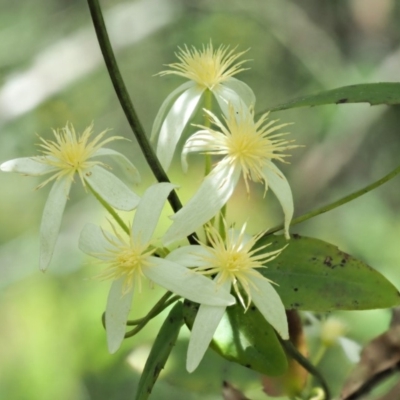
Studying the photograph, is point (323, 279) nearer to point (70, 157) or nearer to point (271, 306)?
point (271, 306)

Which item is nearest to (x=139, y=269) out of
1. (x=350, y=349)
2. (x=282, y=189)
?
(x=282, y=189)

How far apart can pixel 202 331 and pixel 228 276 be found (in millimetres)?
48

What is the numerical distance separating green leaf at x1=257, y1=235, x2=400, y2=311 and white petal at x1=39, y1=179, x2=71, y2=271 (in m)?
0.15

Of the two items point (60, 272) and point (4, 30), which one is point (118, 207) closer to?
point (60, 272)

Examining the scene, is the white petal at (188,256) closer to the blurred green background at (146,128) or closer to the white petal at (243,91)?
the white petal at (243,91)

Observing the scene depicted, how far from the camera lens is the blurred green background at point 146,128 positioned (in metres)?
1.06

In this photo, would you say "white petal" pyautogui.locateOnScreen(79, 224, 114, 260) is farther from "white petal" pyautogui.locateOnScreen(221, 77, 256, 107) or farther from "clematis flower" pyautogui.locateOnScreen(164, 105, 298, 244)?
"white petal" pyautogui.locateOnScreen(221, 77, 256, 107)

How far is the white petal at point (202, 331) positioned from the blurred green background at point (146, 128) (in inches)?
23.0

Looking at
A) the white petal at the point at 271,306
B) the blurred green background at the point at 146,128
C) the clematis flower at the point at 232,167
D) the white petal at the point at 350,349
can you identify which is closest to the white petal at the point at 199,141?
the clematis flower at the point at 232,167

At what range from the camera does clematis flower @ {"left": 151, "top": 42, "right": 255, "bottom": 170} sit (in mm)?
454

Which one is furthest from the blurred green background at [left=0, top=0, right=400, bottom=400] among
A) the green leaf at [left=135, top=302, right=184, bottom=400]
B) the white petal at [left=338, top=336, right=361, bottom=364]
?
the green leaf at [left=135, top=302, right=184, bottom=400]

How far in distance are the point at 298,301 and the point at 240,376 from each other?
13.7 inches

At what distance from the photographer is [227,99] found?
47 cm

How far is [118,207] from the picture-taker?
1.29 feet
